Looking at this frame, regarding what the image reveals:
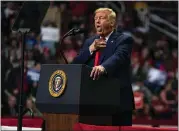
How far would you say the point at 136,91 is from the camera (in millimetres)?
12648

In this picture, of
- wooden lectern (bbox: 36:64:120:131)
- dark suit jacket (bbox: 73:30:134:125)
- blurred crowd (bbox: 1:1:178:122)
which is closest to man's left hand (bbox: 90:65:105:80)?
wooden lectern (bbox: 36:64:120:131)

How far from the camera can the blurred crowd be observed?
1190 cm

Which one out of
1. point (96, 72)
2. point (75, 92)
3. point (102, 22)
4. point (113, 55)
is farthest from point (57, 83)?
point (102, 22)

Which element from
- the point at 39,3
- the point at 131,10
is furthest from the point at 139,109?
the point at 39,3

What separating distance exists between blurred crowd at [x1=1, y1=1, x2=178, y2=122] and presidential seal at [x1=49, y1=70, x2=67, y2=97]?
556 centimetres

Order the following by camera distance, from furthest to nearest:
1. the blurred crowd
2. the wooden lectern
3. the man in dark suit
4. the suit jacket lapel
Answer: the blurred crowd < the suit jacket lapel < the man in dark suit < the wooden lectern

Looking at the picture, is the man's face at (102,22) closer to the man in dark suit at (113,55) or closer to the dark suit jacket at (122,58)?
the man in dark suit at (113,55)

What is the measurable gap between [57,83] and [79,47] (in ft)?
31.0

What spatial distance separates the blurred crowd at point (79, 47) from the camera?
39.0 ft

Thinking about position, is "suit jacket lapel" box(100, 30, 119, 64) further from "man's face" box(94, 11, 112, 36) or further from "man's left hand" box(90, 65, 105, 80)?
"man's left hand" box(90, 65, 105, 80)

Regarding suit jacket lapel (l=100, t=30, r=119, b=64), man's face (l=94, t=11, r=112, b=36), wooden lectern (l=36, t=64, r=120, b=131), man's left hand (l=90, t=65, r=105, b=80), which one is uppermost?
man's face (l=94, t=11, r=112, b=36)

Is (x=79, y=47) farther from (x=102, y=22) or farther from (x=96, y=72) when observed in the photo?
Result: (x=96, y=72)

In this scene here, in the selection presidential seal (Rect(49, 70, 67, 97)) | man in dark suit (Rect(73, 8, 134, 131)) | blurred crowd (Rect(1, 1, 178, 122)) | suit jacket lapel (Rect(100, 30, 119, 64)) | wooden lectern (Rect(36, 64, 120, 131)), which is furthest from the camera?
blurred crowd (Rect(1, 1, 178, 122))

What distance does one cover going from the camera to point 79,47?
14445 mm
